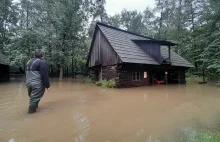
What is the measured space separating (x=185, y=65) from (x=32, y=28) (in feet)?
57.9

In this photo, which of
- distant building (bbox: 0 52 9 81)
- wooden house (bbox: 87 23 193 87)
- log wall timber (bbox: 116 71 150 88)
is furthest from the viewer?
distant building (bbox: 0 52 9 81)

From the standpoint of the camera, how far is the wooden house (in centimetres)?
1205

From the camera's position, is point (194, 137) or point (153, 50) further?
point (153, 50)

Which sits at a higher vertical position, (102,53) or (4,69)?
(102,53)

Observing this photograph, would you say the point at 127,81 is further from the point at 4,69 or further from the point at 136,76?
the point at 4,69

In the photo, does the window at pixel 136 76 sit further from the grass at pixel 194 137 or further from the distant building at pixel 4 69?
the distant building at pixel 4 69

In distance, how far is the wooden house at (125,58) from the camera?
474 inches

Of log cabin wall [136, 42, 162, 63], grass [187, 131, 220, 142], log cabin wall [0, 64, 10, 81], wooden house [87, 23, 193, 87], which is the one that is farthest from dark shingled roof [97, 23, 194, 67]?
log cabin wall [0, 64, 10, 81]

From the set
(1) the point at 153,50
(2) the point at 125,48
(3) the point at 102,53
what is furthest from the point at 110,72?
(1) the point at 153,50

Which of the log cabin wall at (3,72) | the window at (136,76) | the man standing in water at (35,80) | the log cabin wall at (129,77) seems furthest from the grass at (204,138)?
the log cabin wall at (3,72)

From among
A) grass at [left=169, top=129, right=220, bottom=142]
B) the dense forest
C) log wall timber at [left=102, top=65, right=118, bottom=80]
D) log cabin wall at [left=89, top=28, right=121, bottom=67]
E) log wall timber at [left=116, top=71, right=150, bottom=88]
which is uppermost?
the dense forest

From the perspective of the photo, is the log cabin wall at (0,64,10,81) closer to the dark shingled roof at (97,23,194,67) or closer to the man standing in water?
the dark shingled roof at (97,23,194,67)

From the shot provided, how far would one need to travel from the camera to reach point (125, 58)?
11.6 m

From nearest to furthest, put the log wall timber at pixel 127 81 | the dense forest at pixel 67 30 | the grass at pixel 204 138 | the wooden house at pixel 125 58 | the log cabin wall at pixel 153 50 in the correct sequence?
the grass at pixel 204 138
the log wall timber at pixel 127 81
the wooden house at pixel 125 58
the log cabin wall at pixel 153 50
the dense forest at pixel 67 30
